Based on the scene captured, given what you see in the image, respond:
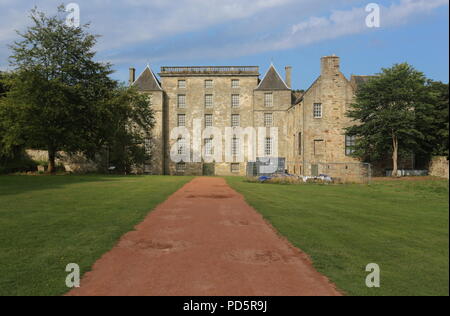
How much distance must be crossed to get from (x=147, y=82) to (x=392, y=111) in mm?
35411

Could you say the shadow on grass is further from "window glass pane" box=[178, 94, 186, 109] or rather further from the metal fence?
"window glass pane" box=[178, 94, 186, 109]

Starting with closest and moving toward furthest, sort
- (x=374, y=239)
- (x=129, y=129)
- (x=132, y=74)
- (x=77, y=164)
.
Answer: (x=374, y=239)
(x=77, y=164)
(x=129, y=129)
(x=132, y=74)

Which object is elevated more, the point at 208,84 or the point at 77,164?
the point at 208,84

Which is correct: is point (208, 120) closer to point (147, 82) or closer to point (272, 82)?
point (147, 82)

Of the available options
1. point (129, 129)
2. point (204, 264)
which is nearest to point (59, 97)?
point (129, 129)

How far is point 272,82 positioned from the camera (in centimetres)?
4903

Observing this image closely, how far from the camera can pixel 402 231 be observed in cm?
884

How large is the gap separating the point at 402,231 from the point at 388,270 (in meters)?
3.76

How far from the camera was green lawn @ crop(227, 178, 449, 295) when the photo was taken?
495 cm

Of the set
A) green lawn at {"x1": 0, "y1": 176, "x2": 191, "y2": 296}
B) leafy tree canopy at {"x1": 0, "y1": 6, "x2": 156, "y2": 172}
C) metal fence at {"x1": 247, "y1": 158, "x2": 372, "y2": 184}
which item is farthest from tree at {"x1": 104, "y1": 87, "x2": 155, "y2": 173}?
green lawn at {"x1": 0, "y1": 176, "x2": 191, "y2": 296}

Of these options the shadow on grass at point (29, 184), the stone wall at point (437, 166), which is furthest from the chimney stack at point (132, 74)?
the stone wall at point (437, 166)

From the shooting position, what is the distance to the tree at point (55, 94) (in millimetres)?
31812

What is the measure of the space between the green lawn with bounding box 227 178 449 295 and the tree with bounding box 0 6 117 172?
2758 cm
